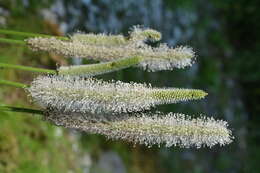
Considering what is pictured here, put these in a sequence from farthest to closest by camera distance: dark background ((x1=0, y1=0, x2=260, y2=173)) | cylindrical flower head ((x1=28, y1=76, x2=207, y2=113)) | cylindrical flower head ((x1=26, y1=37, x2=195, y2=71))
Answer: dark background ((x1=0, y1=0, x2=260, y2=173)), cylindrical flower head ((x1=26, y1=37, x2=195, y2=71)), cylindrical flower head ((x1=28, y1=76, x2=207, y2=113))

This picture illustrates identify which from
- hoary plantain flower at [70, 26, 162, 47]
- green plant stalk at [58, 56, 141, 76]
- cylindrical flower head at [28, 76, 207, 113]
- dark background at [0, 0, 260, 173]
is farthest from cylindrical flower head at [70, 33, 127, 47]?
dark background at [0, 0, 260, 173]

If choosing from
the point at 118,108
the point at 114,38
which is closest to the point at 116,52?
the point at 114,38

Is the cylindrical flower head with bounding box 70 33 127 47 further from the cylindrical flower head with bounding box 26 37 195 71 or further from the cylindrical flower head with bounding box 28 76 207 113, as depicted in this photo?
the cylindrical flower head with bounding box 28 76 207 113

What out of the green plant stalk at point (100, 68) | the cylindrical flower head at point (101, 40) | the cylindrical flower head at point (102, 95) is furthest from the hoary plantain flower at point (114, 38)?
the cylindrical flower head at point (102, 95)

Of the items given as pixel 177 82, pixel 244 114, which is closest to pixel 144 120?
pixel 177 82

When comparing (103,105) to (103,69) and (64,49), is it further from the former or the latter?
(64,49)

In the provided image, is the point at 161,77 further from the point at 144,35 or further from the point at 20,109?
the point at 20,109

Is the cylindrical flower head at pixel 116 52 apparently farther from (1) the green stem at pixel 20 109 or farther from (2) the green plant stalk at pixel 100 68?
(1) the green stem at pixel 20 109
